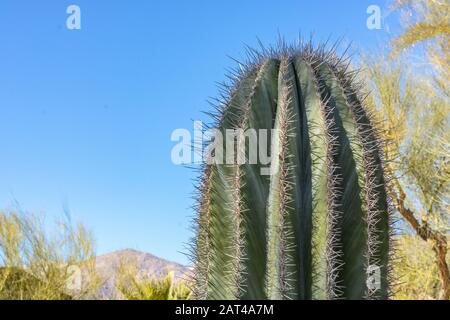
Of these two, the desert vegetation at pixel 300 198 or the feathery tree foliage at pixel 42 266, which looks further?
the feathery tree foliage at pixel 42 266

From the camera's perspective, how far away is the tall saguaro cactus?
211 cm

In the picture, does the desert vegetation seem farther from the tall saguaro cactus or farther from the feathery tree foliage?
the feathery tree foliage

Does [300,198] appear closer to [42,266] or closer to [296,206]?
[296,206]

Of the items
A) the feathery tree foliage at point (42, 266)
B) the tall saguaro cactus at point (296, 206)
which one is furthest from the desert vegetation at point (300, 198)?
the feathery tree foliage at point (42, 266)

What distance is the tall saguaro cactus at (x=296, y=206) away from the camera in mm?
2107

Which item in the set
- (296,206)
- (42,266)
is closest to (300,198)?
(296,206)

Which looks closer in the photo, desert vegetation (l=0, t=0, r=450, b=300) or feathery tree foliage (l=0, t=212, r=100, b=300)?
desert vegetation (l=0, t=0, r=450, b=300)

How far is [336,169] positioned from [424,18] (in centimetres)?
843

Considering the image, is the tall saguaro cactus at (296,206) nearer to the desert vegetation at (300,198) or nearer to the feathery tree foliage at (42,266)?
the desert vegetation at (300,198)

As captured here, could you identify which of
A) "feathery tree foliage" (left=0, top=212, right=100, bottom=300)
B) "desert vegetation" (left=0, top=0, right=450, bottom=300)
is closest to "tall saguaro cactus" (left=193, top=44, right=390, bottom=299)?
"desert vegetation" (left=0, top=0, right=450, bottom=300)

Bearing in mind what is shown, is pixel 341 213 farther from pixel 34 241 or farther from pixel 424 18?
pixel 34 241

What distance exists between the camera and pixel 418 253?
8.57m

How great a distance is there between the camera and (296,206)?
2152 millimetres
